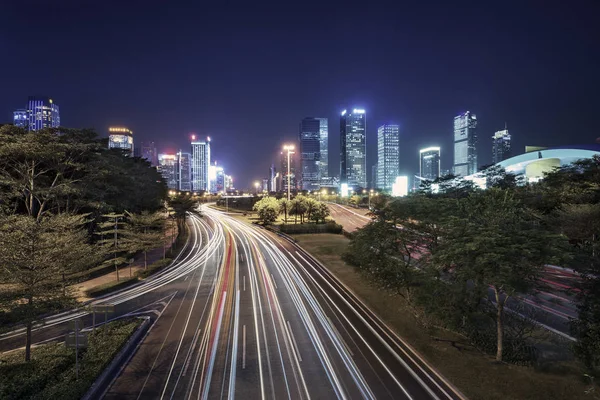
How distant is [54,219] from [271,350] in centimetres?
1765

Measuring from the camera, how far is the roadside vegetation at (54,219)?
14.0 meters

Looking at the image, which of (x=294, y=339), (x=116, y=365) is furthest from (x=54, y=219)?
(x=294, y=339)

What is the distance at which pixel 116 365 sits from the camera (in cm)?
1413

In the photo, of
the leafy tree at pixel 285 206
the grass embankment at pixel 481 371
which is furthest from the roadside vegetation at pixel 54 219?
the leafy tree at pixel 285 206

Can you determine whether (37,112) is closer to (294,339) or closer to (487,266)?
(294,339)

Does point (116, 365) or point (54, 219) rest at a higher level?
point (54, 219)

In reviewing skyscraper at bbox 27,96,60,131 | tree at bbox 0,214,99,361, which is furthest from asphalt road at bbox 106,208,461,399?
skyscraper at bbox 27,96,60,131

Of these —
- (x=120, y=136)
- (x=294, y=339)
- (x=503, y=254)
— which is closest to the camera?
(x=503, y=254)

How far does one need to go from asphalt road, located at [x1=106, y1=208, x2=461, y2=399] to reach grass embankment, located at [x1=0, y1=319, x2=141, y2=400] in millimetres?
1208

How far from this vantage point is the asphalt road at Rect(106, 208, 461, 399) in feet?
41.9

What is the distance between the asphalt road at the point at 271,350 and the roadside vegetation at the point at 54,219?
5595 mm

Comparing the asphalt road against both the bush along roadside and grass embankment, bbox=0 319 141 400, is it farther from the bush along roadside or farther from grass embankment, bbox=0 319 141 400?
the bush along roadside

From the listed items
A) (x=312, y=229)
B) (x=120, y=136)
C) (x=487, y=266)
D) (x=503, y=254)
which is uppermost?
(x=120, y=136)

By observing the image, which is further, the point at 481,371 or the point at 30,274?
the point at 30,274
